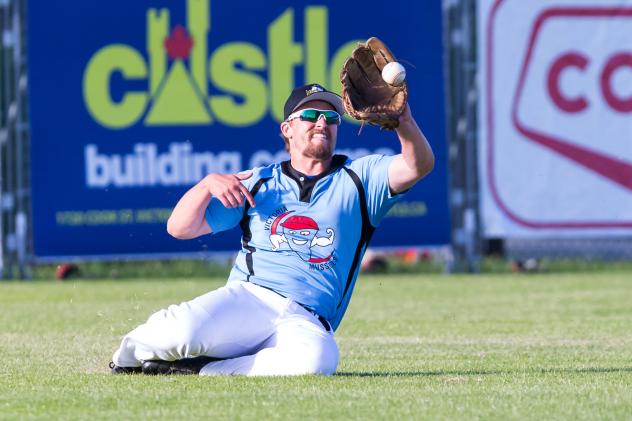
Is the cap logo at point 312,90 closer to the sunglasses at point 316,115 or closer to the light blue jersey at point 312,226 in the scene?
the sunglasses at point 316,115

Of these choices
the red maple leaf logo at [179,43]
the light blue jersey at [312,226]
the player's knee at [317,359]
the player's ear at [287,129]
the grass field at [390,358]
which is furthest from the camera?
the red maple leaf logo at [179,43]

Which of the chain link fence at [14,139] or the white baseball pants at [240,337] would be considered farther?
the chain link fence at [14,139]

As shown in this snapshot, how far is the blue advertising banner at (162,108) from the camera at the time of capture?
578 inches

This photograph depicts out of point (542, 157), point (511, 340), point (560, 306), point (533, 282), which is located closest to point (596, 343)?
point (511, 340)

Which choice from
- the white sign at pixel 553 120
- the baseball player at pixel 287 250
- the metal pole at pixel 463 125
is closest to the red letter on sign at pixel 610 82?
the white sign at pixel 553 120

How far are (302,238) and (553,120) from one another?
8.66 meters

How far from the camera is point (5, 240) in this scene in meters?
14.9

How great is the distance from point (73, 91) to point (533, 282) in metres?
5.20

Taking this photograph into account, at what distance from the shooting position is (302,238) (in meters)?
7.15

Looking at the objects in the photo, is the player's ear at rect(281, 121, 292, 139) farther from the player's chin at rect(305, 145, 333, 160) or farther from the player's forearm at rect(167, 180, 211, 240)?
the player's forearm at rect(167, 180, 211, 240)

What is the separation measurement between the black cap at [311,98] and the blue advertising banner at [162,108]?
7.36 metres

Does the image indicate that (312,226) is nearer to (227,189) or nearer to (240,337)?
(227,189)

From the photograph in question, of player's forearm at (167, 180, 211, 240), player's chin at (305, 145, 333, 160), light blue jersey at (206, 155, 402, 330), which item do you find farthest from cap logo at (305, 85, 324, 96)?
player's forearm at (167, 180, 211, 240)

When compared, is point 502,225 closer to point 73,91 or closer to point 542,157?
point 542,157
